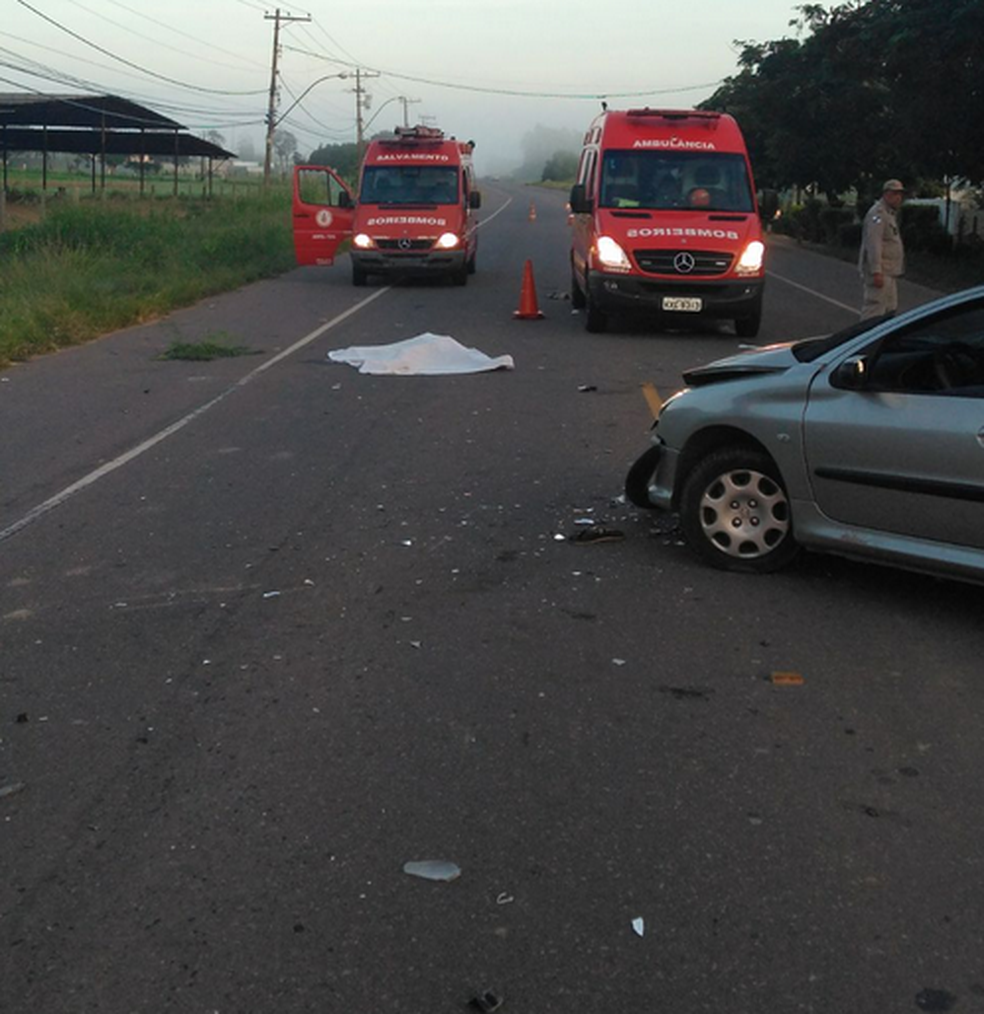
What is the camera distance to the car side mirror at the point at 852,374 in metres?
6.20

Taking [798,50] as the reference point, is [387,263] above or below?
below

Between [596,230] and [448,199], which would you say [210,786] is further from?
[448,199]

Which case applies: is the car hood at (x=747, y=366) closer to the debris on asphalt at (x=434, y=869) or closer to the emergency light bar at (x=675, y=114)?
the debris on asphalt at (x=434, y=869)

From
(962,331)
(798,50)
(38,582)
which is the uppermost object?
(798,50)

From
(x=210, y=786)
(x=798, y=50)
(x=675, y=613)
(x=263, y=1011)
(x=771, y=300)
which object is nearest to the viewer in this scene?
(x=263, y=1011)

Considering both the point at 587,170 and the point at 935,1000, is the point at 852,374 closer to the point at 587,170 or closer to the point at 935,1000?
the point at 935,1000

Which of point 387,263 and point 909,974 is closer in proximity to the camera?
point 909,974

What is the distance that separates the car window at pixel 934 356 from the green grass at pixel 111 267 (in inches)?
428

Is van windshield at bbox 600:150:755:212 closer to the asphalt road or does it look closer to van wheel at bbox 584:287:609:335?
van wheel at bbox 584:287:609:335

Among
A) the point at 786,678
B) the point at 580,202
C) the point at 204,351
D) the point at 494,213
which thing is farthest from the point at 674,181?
the point at 494,213

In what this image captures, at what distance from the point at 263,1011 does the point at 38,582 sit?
395cm

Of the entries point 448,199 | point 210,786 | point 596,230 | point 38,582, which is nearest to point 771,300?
point 448,199

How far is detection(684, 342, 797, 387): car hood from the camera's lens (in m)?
6.75

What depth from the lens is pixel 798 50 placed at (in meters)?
40.0
